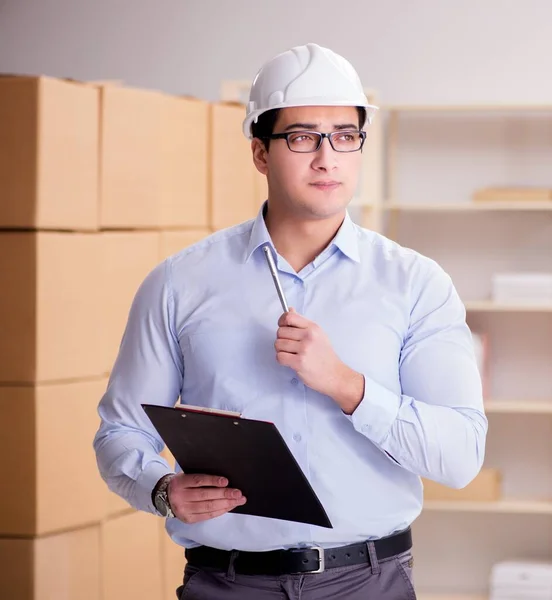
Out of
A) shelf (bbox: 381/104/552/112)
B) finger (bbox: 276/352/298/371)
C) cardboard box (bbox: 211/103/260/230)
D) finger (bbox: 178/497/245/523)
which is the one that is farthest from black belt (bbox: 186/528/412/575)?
shelf (bbox: 381/104/552/112)

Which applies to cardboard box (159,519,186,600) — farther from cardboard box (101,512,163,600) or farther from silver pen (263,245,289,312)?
silver pen (263,245,289,312)

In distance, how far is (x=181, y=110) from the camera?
3176 mm

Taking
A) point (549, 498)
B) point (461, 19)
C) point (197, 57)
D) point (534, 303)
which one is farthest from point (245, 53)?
point (549, 498)

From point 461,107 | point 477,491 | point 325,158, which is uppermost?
point 461,107

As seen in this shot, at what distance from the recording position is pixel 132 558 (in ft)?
9.95

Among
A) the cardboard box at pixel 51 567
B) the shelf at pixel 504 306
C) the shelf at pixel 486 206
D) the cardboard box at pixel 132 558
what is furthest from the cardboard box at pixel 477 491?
the cardboard box at pixel 51 567

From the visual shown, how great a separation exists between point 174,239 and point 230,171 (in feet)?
1.22

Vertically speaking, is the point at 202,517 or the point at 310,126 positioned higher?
the point at 310,126

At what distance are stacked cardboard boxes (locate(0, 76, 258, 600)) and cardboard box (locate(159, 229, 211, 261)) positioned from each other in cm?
1

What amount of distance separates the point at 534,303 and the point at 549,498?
84 centimetres

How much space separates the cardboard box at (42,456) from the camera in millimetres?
2689

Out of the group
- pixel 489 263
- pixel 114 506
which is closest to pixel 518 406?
pixel 489 263

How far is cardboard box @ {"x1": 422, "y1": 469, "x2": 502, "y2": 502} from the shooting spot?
3932mm

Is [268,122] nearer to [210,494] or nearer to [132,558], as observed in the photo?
[210,494]
